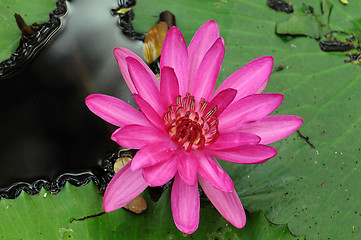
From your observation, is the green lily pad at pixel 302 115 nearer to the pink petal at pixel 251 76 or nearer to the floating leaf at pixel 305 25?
the floating leaf at pixel 305 25

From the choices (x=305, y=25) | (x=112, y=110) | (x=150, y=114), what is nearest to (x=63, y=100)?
(x=112, y=110)

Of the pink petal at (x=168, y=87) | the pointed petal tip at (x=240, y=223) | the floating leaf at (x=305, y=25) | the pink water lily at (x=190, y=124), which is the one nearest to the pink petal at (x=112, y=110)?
the pink water lily at (x=190, y=124)

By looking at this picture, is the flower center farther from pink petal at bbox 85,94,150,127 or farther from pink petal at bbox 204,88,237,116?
pink petal at bbox 85,94,150,127

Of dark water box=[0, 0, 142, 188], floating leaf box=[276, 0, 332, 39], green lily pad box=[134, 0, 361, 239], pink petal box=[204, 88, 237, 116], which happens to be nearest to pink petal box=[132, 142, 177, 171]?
pink petal box=[204, 88, 237, 116]

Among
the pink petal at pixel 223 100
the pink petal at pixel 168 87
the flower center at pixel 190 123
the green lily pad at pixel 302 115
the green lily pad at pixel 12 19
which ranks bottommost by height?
the green lily pad at pixel 302 115

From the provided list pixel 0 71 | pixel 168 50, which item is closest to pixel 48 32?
pixel 0 71

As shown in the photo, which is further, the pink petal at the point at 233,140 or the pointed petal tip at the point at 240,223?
the pointed petal tip at the point at 240,223

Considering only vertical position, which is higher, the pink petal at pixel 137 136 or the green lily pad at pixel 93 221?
the pink petal at pixel 137 136

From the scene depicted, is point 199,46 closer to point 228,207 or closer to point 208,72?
point 208,72
